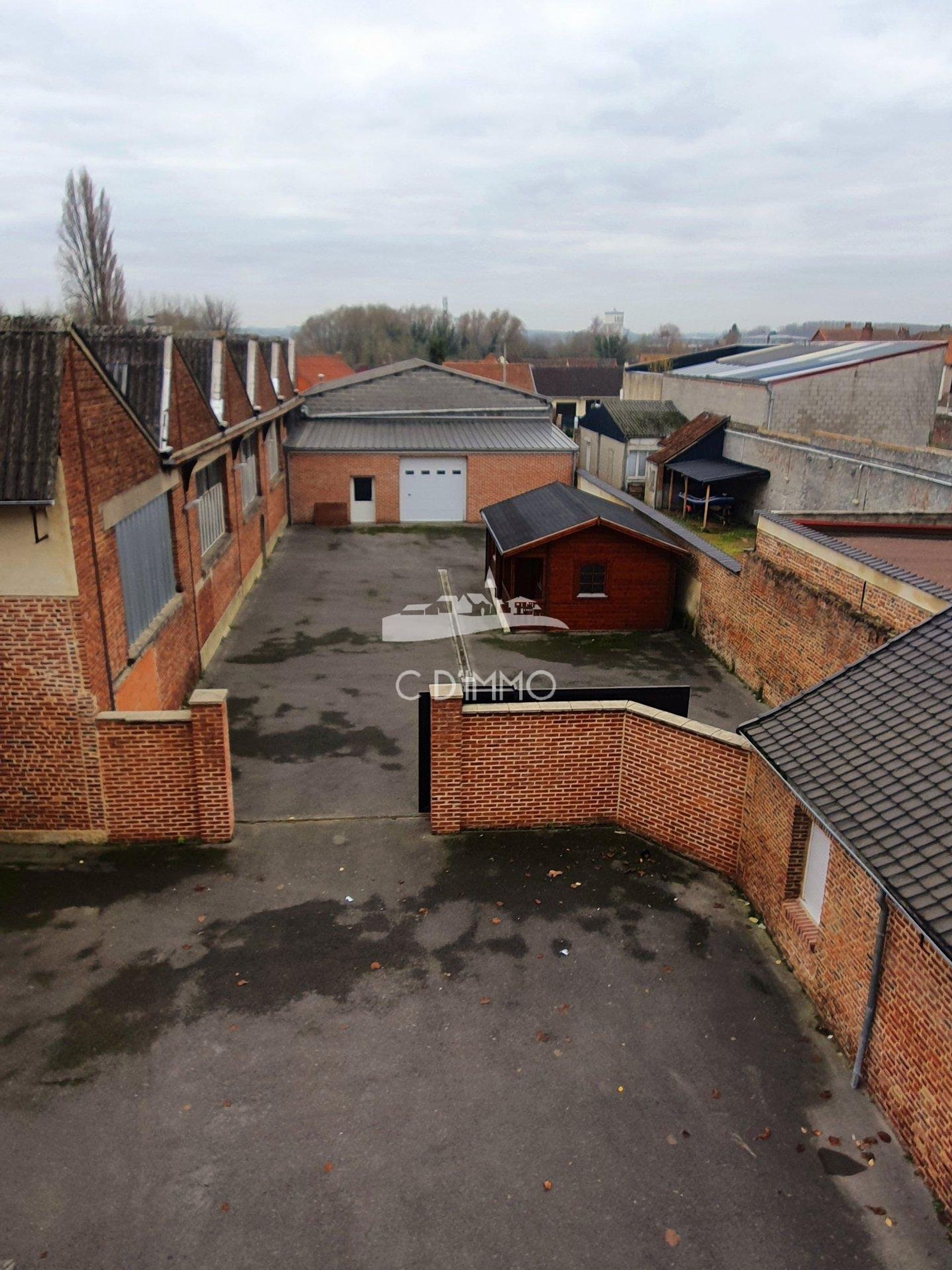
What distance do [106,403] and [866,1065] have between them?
10542mm

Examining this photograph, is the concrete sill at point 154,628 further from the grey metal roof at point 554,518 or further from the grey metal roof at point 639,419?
the grey metal roof at point 639,419

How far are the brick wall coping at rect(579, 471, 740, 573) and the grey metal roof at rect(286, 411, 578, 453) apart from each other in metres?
3.45

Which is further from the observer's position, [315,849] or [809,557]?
[809,557]

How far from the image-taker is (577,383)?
7400cm

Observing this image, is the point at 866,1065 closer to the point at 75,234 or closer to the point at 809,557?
the point at 809,557

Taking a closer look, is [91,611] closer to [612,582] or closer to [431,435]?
[612,582]

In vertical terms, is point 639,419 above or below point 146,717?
above

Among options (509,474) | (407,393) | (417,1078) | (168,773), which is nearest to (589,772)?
(417,1078)

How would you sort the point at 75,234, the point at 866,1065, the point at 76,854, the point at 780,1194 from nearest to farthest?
the point at 780,1194
the point at 866,1065
the point at 76,854
the point at 75,234

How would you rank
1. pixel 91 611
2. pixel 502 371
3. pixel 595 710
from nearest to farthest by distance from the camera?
pixel 91 611 < pixel 595 710 < pixel 502 371

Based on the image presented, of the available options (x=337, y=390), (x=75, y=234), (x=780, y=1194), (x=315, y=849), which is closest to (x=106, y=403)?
(x=315, y=849)

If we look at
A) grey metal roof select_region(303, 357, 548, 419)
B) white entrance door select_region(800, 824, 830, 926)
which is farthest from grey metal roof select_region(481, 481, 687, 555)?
grey metal roof select_region(303, 357, 548, 419)

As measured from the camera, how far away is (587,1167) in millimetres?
6227

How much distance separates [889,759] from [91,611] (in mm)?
8399
